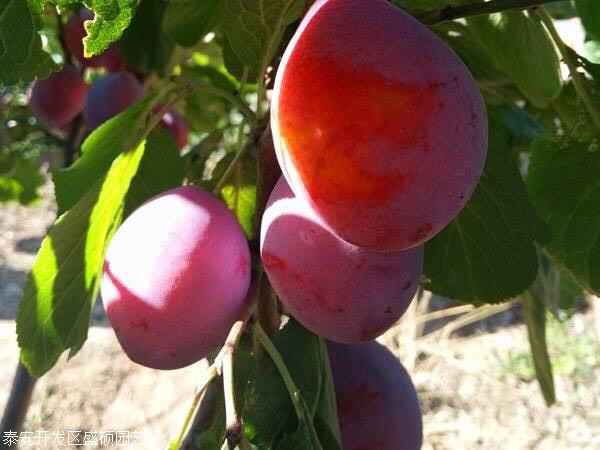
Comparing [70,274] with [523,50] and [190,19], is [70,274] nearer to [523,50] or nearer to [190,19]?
[190,19]

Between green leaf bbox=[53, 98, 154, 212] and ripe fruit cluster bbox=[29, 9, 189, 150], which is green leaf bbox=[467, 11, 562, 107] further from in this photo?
ripe fruit cluster bbox=[29, 9, 189, 150]

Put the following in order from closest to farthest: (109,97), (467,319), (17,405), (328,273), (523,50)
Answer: (328,273) < (523,50) < (17,405) < (109,97) < (467,319)

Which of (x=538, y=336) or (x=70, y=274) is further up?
(x=70, y=274)

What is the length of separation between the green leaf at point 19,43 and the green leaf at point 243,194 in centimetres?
27

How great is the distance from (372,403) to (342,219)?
0.34 metres

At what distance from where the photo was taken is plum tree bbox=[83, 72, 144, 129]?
4.44ft

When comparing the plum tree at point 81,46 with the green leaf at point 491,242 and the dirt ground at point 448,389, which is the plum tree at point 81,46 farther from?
the dirt ground at point 448,389

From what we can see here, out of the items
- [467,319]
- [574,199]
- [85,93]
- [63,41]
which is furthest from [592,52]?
[467,319]

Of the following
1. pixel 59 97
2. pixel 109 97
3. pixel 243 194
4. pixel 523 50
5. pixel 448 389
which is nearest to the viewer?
pixel 523 50

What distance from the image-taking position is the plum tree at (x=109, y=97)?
4.44 feet

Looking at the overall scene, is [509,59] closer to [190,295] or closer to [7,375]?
[190,295]

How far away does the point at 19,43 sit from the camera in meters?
0.51

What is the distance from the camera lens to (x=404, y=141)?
1.41 ft

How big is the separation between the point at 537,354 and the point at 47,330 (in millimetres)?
590
